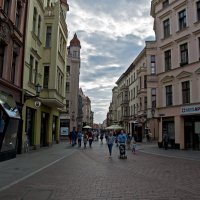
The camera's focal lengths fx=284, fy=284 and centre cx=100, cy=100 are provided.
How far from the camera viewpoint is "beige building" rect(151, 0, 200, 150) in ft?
86.4

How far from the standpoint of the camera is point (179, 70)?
28203mm

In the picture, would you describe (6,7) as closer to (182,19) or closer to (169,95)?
(182,19)

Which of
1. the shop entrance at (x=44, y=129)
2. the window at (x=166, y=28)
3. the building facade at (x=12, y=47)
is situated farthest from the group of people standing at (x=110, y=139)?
the window at (x=166, y=28)

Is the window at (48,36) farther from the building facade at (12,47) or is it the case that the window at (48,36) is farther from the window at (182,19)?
the window at (182,19)

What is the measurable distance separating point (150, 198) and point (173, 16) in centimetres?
2583

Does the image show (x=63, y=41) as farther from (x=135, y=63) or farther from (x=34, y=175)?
(x=135, y=63)

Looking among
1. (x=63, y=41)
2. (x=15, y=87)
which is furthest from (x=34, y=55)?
(x=63, y=41)

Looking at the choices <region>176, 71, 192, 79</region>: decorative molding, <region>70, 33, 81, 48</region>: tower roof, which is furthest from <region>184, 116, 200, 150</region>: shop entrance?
<region>70, 33, 81, 48</region>: tower roof

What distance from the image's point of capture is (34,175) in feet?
36.7

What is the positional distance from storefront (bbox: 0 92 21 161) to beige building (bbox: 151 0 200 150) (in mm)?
22730

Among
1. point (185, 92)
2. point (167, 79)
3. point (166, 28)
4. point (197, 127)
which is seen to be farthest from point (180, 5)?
point (197, 127)

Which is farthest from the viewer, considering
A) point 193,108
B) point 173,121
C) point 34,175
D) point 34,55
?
point 173,121

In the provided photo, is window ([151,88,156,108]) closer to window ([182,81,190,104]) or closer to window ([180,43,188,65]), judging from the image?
window ([180,43,188,65])

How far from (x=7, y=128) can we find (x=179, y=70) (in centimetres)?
2574
